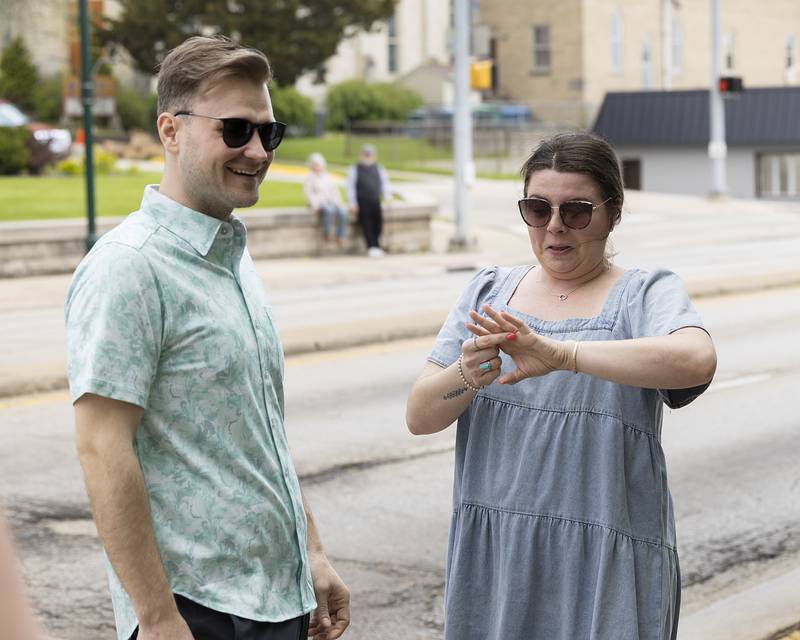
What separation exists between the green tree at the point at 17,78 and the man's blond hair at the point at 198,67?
45.5m

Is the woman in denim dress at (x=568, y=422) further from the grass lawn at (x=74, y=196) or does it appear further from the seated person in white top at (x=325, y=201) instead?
the seated person in white top at (x=325, y=201)

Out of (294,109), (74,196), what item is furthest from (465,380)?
(294,109)

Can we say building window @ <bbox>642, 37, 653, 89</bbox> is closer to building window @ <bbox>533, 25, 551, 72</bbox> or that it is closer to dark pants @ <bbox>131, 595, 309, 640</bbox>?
building window @ <bbox>533, 25, 551, 72</bbox>

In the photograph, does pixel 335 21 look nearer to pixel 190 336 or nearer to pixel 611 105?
pixel 611 105

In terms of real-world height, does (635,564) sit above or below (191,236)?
below

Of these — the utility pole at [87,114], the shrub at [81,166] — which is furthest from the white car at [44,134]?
the utility pole at [87,114]

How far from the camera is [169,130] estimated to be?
297 centimetres

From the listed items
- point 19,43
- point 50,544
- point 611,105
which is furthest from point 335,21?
point 50,544

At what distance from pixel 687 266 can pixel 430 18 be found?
4344cm

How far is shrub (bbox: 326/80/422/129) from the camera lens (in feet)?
185

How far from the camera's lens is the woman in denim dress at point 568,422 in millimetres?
3281

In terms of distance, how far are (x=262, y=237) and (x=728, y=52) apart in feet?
161

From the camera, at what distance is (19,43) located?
4753cm

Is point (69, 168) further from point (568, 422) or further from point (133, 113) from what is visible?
point (568, 422)
